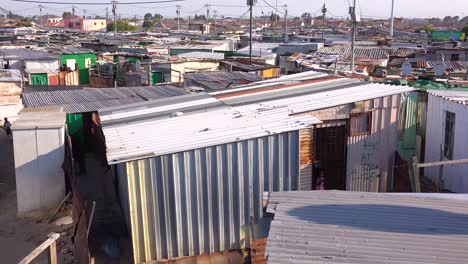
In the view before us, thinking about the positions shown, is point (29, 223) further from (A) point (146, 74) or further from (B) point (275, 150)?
(A) point (146, 74)

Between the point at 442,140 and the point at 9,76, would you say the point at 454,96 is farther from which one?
the point at 9,76

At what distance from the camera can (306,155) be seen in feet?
28.5

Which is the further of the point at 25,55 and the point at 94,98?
the point at 25,55

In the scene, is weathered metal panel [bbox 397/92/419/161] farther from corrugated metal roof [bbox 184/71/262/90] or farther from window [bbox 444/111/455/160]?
corrugated metal roof [bbox 184/71/262/90]

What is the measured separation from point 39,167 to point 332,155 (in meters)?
5.89

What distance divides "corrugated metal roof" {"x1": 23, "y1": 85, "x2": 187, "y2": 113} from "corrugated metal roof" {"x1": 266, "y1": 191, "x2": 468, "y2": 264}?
844 centimetres

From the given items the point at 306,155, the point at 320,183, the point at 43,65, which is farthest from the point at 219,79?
the point at 43,65

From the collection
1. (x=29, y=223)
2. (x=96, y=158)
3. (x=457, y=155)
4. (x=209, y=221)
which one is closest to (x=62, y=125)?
(x=29, y=223)

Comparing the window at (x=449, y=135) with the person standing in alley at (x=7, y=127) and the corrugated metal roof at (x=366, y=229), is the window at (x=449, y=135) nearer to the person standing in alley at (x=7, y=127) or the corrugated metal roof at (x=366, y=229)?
the corrugated metal roof at (x=366, y=229)

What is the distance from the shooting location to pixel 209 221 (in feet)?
25.2

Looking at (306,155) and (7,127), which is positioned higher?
(306,155)

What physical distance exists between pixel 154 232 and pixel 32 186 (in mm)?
4217

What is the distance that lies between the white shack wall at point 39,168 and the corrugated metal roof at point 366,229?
6.49m

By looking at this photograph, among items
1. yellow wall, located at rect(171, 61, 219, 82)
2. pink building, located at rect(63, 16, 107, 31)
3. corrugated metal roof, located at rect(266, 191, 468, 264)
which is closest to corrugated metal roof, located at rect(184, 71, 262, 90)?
yellow wall, located at rect(171, 61, 219, 82)
